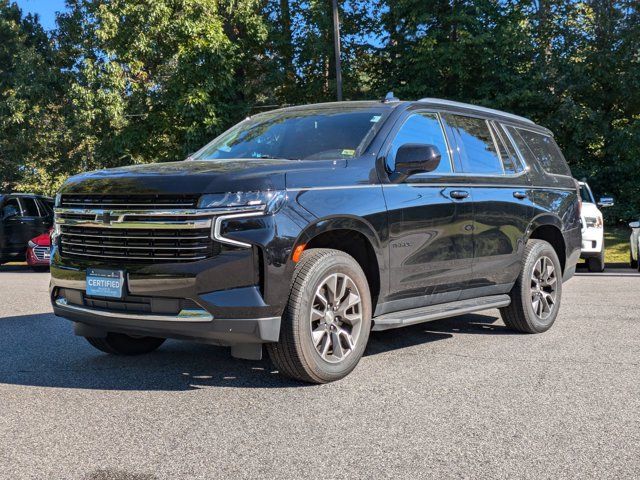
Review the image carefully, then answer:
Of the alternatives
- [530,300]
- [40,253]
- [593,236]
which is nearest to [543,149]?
[530,300]

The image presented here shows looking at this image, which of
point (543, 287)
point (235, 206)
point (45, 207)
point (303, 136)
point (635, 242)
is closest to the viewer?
point (235, 206)

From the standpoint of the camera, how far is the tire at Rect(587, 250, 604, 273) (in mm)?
14109

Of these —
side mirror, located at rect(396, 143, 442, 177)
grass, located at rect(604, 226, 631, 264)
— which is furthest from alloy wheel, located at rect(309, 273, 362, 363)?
grass, located at rect(604, 226, 631, 264)

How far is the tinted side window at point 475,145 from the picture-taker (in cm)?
600

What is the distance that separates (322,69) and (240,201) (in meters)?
24.7

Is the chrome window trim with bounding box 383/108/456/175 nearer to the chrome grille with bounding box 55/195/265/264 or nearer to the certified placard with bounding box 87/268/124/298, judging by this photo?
the chrome grille with bounding box 55/195/265/264

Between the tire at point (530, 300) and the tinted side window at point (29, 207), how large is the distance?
14.8 meters

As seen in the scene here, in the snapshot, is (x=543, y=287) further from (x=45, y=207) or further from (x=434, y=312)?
(x=45, y=207)

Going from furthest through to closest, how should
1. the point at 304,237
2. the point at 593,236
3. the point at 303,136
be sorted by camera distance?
the point at 593,236
the point at 303,136
the point at 304,237

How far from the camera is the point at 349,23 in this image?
93.2ft

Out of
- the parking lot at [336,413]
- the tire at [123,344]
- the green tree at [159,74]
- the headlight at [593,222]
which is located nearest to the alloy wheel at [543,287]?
the parking lot at [336,413]

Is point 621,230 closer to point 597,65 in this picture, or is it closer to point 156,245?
point 597,65

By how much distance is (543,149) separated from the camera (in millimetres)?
7293

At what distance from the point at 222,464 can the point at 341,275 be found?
1.72 meters
